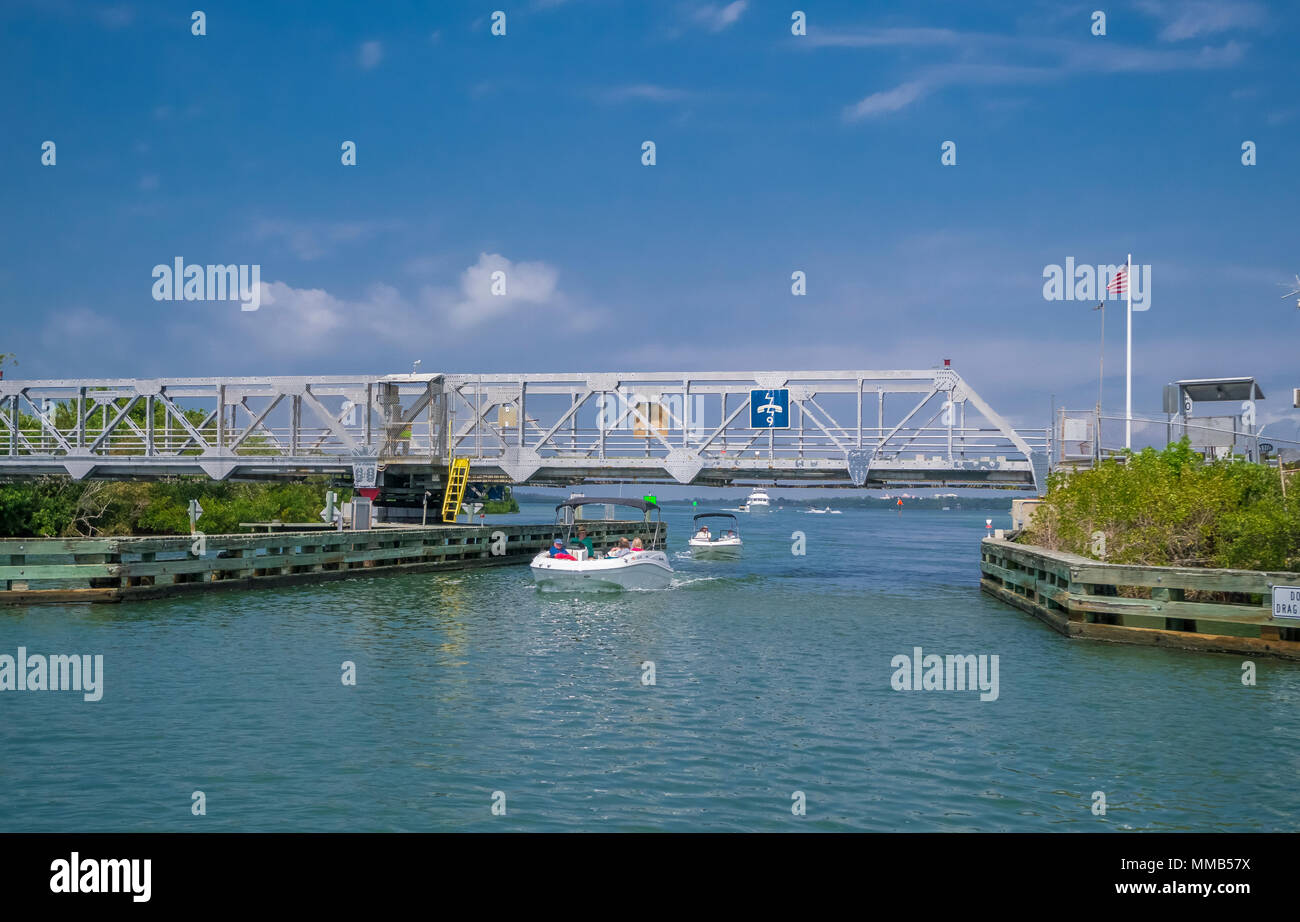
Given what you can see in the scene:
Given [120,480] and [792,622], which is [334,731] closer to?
[792,622]

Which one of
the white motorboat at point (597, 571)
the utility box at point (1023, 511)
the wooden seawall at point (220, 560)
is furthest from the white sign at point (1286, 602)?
the wooden seawall at point (220, 560)

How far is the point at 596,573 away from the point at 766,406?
11146mm

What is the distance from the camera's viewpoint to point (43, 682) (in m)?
18.9

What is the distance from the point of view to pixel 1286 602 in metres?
22.1

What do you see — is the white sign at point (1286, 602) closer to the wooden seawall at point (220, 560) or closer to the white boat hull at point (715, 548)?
the wooden seawall at point (220, 560)

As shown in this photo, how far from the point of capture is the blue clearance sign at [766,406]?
4350 centimetres

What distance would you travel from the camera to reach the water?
12328mm

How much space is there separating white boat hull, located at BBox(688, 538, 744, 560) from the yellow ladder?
74.4 feet

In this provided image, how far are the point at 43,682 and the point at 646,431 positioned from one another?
97.8ft

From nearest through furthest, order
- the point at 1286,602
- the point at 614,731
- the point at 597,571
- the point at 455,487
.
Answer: the point at 614,731
the point at 1286,602
the point at 597,571
the point at 455,487
